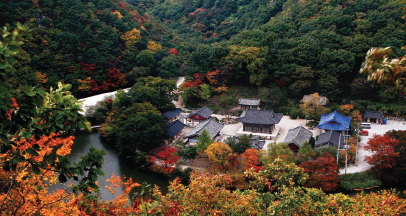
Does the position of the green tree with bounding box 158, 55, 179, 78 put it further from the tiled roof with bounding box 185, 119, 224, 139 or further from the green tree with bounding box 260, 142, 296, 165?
the green tree with bounding box 260, 142, 296, 165

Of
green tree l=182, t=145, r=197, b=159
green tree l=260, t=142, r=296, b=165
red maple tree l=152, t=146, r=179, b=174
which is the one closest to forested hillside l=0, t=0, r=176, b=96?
red maple tree l=152, t=146, r=179, b=174

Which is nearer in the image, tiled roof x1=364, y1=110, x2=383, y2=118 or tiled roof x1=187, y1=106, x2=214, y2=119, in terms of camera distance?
tiled roof x1=364, y1=110, x2=383, y2=118

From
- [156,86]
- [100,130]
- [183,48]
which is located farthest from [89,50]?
[183,48]

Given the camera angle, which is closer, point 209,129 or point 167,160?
point 167,160

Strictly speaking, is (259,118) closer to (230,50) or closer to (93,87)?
(230,50)

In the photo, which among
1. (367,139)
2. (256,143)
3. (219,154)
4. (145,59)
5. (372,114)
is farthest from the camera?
(145,59)

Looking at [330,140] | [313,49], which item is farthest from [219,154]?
[313,49]
